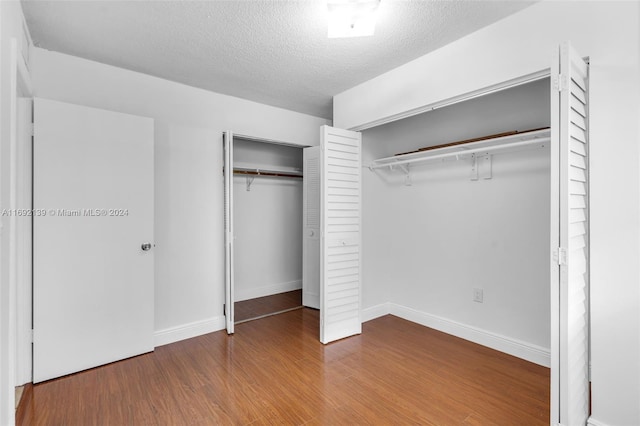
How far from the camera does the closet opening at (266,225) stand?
430 centimetres

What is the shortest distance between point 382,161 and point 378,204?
0.50 m

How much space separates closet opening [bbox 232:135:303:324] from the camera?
4.30 meters

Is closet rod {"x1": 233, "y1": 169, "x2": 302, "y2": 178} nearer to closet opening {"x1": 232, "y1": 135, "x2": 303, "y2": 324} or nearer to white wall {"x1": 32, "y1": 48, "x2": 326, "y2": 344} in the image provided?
closet opening {"x1": 232, "y1": 135, "x2": 303, "y2": 324}

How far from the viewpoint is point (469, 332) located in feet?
9.90

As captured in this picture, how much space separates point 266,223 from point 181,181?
1.66m

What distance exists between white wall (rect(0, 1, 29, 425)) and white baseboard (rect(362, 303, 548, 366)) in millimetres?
2817

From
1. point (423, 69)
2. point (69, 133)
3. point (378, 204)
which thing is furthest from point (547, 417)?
point (69, 133)

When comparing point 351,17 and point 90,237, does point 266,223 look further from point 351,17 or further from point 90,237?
point 351,17

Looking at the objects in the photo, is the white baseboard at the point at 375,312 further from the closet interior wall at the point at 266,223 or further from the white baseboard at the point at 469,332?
the closet interior wall at the point at 266,223

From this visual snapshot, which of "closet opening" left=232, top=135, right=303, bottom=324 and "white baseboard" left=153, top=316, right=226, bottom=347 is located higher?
"closet opening" left=232, top=135, right=303, bottom=324

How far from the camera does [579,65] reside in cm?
165

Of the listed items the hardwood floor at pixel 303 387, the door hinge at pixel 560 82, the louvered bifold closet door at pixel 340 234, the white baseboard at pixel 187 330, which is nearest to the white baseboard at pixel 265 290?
the white baseboard at pixel 187 330

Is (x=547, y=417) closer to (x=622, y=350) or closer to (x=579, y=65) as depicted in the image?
(x=622, y=350)

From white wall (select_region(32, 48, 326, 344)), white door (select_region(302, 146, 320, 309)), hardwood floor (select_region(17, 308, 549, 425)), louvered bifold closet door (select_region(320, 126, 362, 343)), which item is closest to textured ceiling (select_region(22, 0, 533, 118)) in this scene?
white wall (select_region(32, 48, 326, 344))
